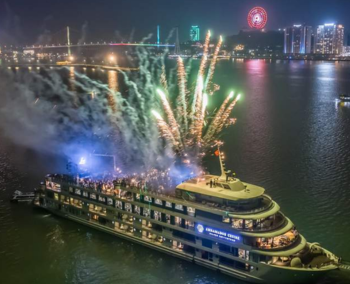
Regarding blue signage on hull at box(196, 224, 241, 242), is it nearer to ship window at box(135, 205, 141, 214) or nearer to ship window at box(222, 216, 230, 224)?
Result: ship window at box(222, 216, 230, 224)

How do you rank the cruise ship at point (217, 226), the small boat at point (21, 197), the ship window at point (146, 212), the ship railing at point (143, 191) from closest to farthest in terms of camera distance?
the cruise ship at point (217, 226), the ship railing at point (143, 191), the ship window at point (146, 212), the small boat at point (21, 197)

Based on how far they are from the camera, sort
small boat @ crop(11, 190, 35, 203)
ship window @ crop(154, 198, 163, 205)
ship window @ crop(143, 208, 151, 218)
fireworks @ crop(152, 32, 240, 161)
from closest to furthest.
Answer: ship window @ crop(154, 198, 163, 205) < ship window @ crop(143, 208, 151, 218) < small boat @ crop(11, 190, 35, 203) < fireworks @ crop(152, 32, 240, 161)

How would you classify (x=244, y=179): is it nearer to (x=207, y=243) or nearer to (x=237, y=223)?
(x=207, y=243)

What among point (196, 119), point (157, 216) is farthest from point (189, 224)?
point (196, 119)

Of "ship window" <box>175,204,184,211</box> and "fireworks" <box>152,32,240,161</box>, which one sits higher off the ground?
"fireworks" <box>152,32,240,161</box>

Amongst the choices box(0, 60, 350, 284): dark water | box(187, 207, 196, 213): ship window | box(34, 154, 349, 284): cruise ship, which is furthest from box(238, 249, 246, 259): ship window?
box(187, 207, 196, 213): ship window

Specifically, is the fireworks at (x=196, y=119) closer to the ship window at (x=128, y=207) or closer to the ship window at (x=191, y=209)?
the ship window at (x=128, y=207)

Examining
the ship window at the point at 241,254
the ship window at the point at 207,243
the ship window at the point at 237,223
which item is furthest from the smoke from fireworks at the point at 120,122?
the ship window at the point at 241,254

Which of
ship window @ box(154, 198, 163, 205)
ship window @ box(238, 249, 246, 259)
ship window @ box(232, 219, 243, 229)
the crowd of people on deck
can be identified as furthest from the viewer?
the crowd of people on deck
